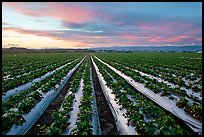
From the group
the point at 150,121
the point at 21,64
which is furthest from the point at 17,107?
the point at 21,64

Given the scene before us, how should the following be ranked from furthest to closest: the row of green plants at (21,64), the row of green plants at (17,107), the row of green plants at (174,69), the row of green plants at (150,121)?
the row of green plants at (21,64) < the row of green plants at (174,69) < the row of green plants at (17,107) < the row of green plants at (150,121)

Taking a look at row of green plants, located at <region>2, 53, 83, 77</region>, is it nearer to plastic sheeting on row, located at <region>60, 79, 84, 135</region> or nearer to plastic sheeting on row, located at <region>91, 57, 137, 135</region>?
plastic sheeting on row, located at <region>60, 79, 84, 135</region>

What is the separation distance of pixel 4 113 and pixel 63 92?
202 inches

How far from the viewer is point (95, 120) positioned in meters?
8.34

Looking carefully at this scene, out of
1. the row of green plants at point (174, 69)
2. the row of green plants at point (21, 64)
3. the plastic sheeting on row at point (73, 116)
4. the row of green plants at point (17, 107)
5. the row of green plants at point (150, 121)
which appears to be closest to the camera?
the row of green plants at point (150, 121)

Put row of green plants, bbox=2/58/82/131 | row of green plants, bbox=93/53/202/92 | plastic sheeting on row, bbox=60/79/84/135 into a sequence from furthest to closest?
row of green plants, bbox=93/53/202/92
row of green plants, bbox=2/58/82/131
plastic sheeting on row, bbox=60/79/84/135

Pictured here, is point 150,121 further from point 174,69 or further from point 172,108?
point 174,69

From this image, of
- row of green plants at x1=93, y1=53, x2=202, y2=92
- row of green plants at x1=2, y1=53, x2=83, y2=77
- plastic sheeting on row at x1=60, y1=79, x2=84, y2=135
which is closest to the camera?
plastic sheeting on row at x1=60, y1=79, x2=84, y2=135

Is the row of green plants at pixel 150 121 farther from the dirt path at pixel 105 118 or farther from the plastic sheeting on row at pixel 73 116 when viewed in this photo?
the plastic sheeting on row at pixel 73 116

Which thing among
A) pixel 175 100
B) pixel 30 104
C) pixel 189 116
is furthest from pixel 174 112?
pixel 30 104

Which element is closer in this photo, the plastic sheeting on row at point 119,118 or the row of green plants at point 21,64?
the plastic sheeting on row at point 119,118

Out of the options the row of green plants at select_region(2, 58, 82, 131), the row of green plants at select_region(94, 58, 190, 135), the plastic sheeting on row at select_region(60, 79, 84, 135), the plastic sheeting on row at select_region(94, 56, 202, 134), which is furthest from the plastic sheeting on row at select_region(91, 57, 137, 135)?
the row of green plants at select_region(2, 58, 82, 131)

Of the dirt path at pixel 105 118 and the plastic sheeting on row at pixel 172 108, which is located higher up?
the plastic sheeting on row at pixel 172 108

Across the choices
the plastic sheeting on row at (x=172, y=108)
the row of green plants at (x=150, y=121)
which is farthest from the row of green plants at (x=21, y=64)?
the row of green plants at (x=150, y=121)
